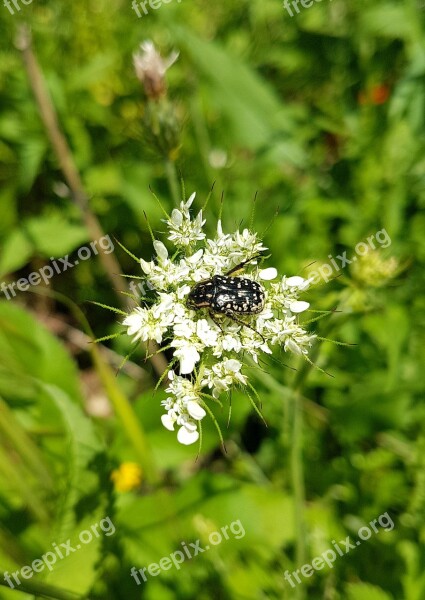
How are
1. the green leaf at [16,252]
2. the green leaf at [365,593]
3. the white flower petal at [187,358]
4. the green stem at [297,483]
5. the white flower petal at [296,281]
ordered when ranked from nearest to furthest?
the white flower petal at [187,358]
the white flower petal at [296,281]
the green stem at [297,483]
the green leaf at [365,593]
the green leaf at [16,252]

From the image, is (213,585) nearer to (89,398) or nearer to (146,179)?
(89,398)

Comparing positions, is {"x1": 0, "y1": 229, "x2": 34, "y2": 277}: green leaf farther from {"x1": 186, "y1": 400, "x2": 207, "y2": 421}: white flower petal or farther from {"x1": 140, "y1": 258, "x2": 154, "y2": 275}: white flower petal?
{"x1": 186, "y1": 400, "x2": 207, "y2": 421}: white flower petal

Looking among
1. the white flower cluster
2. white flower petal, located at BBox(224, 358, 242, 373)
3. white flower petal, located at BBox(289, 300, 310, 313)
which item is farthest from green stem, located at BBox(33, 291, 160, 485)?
white flower petal, located at BBox(289, 300, 310, 313)

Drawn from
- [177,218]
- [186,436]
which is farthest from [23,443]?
[177,218]

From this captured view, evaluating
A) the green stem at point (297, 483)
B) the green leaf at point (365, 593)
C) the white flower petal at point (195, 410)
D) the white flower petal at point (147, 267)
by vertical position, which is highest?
the white flower petal at point (147, 267)

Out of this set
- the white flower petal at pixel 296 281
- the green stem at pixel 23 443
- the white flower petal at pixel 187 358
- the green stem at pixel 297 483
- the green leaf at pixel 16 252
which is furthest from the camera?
the green leaf at pixel 16 252

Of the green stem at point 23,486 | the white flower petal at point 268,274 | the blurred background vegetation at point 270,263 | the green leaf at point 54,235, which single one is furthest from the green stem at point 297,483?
the green leaf at point 54,235

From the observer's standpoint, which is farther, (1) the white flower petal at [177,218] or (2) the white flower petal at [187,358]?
(1) the white flower petal at [177,218]

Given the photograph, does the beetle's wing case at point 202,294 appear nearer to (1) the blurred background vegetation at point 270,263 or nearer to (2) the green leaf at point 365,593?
(1) the blurred background vegetation at point 270,263
